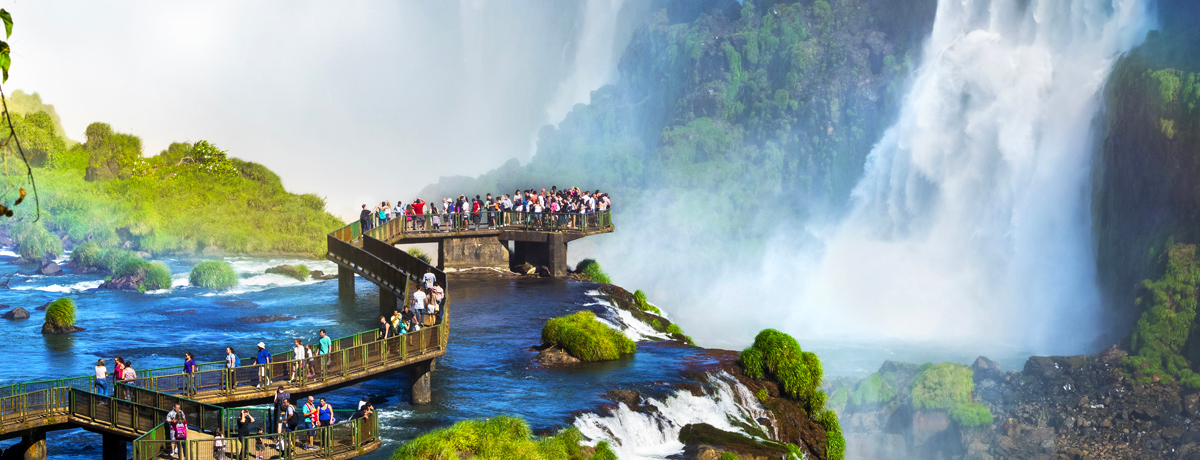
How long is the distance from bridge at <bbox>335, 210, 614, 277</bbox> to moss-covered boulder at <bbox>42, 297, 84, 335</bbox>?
40.8 ft

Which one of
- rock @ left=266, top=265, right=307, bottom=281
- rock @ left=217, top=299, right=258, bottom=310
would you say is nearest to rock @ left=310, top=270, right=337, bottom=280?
rock @ left=266, top=265, right=307, bottom=281

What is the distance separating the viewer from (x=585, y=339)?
34.5 m

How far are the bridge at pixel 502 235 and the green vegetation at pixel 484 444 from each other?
2710 centimetres

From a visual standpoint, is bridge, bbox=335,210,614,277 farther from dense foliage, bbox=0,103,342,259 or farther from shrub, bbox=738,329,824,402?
dense foliage, bbox=0,103,342,259

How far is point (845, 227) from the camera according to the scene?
112 m

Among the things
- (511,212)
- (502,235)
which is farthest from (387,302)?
(511,212)

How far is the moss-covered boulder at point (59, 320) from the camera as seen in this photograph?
39938 mm

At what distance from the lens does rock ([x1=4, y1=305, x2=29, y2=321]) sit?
4319 cm

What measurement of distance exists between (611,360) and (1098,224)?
191 ft

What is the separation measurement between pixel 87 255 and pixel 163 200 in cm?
2450

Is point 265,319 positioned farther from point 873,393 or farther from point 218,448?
point 873,393

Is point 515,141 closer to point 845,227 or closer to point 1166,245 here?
point 845,227

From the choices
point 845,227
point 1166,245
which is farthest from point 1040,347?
point 845,227

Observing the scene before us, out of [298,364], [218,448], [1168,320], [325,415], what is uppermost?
[298,364]
